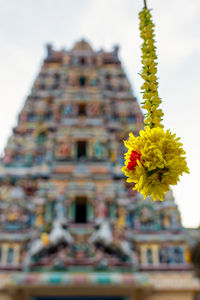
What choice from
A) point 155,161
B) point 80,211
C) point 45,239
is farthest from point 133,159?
point 80,211

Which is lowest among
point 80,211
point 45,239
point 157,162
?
point 157,162

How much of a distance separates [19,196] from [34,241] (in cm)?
173

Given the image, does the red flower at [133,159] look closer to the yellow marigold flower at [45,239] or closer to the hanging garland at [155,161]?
the hanging garland at [155,161]

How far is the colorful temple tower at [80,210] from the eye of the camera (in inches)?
333

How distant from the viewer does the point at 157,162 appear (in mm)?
1965

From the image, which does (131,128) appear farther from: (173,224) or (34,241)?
(34,241)

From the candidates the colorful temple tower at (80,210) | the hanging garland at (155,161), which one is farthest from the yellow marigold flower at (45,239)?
the hanging garland at (155,161)

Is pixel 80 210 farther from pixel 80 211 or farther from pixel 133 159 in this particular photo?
pixel 133 159

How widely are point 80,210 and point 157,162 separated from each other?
9633mm

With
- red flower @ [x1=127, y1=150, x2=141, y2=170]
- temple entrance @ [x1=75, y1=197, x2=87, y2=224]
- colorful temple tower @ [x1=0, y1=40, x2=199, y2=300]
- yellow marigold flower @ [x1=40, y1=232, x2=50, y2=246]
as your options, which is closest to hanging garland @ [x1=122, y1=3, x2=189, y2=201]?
red flower @ [x1=127, y1=150, x2=141, y2=170]

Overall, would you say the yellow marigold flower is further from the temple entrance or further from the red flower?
the red flower

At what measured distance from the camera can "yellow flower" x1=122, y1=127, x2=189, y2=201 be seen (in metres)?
1.97

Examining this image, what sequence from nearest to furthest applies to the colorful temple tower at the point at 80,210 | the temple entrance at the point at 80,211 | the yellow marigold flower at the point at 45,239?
the colorful temple tower at the point at 80,210 < the yellow marigold flower at the point at 45,239 < the temple entrance at the point at 80,211

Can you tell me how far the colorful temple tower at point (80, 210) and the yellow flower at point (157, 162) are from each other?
6846 mm
